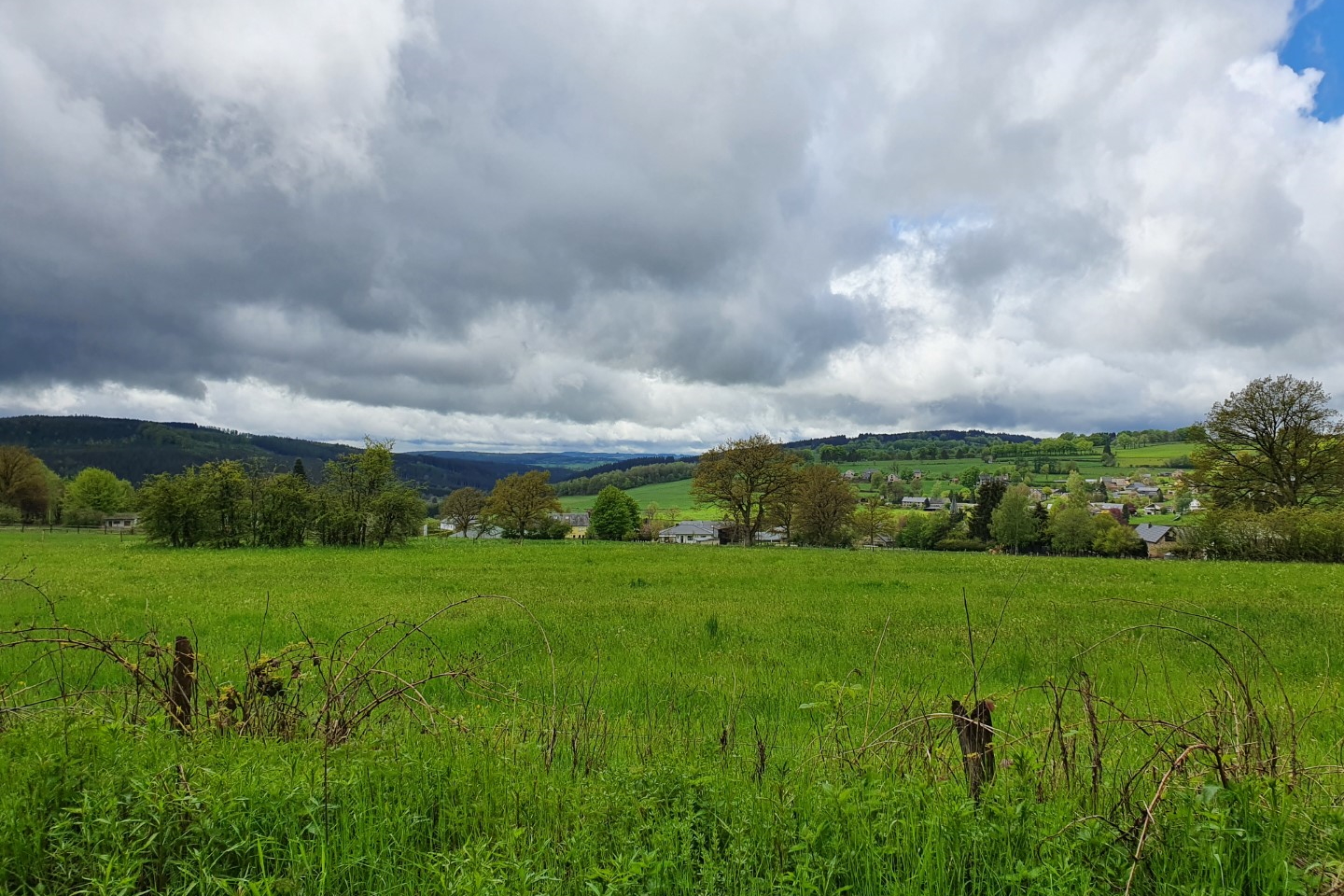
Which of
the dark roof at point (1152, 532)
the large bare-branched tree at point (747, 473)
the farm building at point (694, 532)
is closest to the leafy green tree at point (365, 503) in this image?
the large bare-branched tree at point (747, 473)

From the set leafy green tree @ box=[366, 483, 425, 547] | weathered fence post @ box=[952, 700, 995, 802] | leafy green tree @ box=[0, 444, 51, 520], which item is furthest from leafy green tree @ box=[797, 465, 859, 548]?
leafy green tree @ box=[0, 444, 51, 520]

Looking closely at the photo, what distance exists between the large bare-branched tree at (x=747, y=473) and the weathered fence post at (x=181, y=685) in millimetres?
51365

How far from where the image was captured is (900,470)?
16300cm

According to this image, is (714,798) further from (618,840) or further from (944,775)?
(944,775)

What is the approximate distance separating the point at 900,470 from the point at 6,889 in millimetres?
172728

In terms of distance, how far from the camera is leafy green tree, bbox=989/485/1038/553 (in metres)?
77.0

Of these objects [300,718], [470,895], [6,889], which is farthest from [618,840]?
[300,718]

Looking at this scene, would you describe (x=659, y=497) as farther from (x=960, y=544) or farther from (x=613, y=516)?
(x=960, y=544)

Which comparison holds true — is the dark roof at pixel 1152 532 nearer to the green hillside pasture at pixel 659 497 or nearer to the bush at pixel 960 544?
the bush at pixel 960 544

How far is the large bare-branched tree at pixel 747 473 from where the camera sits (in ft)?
184

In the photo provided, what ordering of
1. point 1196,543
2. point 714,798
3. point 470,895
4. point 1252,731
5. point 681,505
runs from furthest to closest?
point 681,505, point 1196,543, point 1252,731, point 714,798, point 470,895

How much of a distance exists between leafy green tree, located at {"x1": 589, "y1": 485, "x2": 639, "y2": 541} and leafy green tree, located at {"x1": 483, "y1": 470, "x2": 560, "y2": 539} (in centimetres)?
810

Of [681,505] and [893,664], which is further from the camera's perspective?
[681,505]

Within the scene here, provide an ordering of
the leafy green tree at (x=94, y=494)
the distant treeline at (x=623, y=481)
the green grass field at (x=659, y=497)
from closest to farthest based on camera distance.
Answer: the leafy green tree at (x=94, y=494) < the green grass field at (x=659, y=497) < the distant treeline at (x=623, y=481)
